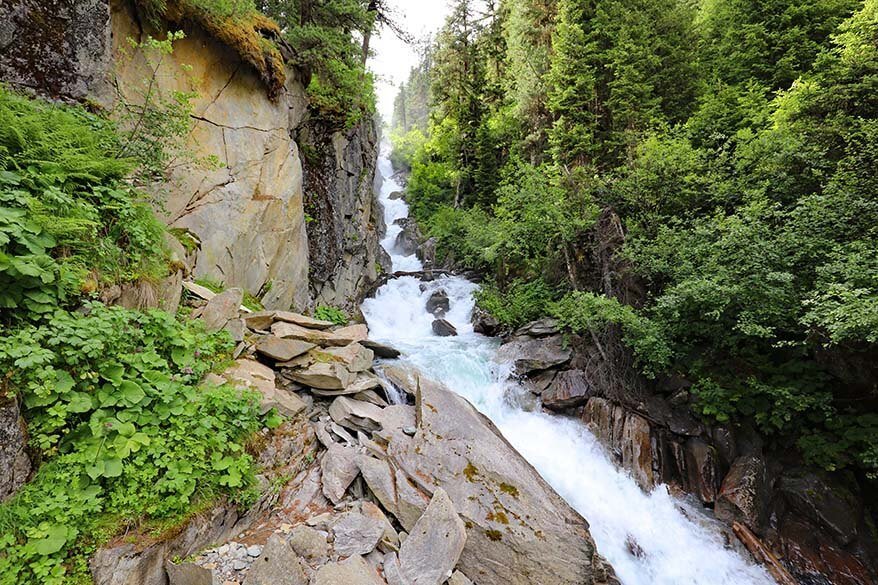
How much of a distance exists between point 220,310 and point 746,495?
900cm

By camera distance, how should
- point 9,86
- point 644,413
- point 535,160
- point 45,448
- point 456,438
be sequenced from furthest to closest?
point 535,160, point 644,413, point 456,438, point 9,86, point 45,448

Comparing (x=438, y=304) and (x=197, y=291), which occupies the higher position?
(x=197, y=291)

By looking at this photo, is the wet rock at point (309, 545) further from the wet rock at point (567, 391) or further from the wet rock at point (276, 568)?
the wet rock at point (567, 391)

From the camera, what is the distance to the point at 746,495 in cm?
612

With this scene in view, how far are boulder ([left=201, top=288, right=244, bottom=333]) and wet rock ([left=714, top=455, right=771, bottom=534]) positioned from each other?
8.68 m

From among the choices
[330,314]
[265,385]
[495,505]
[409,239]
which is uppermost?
[409,239]

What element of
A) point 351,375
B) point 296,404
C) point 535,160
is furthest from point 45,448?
point 535,160

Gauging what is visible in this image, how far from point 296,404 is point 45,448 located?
8.14ft

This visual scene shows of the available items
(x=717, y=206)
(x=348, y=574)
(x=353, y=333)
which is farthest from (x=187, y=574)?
(x=717, y=206)

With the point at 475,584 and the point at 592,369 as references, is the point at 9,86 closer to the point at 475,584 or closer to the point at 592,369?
the point at 475,584

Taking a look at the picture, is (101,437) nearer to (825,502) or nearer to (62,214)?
(62,214)

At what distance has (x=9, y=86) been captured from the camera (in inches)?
157

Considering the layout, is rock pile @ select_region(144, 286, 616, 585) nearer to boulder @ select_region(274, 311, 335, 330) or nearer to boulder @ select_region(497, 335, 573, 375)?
boulder @ select_region(274, 311, 335, 330)

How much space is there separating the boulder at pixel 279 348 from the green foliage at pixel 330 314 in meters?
5.45
